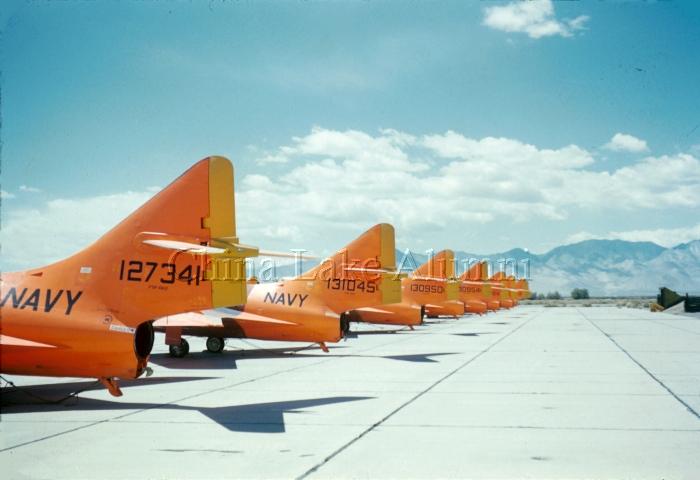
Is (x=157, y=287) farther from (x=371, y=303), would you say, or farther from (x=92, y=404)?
(x=371, y=303)

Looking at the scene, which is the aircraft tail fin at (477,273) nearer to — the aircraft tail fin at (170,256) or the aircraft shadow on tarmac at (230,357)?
the aircraft shadow on tarmac at (230,357)

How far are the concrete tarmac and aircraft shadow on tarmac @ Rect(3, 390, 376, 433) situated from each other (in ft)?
0.15

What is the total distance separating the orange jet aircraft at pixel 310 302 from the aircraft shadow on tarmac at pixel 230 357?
0.48 metres

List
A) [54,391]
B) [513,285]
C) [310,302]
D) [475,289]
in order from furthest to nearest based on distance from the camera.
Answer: [513,285] → [475,289] → [310,302] → [54,391]

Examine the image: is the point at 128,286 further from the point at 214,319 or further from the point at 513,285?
the point at 513,285

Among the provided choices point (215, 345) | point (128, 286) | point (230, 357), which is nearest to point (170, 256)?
point (128, 286)

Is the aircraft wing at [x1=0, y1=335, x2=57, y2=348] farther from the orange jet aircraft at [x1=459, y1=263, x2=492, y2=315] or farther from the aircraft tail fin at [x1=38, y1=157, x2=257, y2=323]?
the orange jet aircraft at [x1=459, y1=263, x2=492, y2=315]

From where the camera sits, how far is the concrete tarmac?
24.4ft

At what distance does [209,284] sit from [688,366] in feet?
41.2

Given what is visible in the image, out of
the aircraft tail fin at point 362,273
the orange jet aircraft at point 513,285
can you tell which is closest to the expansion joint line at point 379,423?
the aircraft tail fin at point 362,273

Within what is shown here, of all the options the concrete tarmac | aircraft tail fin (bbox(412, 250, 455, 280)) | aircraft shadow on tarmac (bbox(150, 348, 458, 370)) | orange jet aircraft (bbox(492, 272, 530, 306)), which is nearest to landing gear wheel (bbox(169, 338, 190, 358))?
aircraft shadow on tarmac (bbox(150, 348, 458, 370))

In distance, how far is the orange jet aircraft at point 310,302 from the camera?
64.4ft

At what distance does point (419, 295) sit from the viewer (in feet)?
123

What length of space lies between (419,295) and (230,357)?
18842mm
